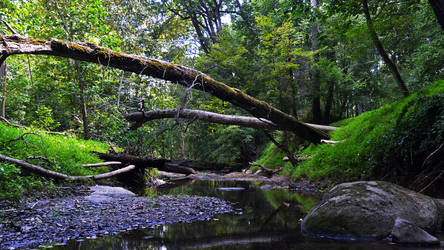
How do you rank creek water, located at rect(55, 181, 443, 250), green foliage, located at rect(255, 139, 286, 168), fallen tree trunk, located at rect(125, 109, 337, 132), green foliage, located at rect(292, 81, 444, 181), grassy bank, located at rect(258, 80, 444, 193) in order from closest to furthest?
1. creek water, located at rect(55, 181, 443, 250)
2. grassy bank, located at rect(258, 80, 444, 193)
3. green foliage, located at rect(292, 81, 444, 181)
4. fallen tree trunk, located at rect(125, 109, 337, 132)
5. green foliage, located at rect(255, 139, 286, 168)

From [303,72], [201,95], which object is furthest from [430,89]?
[201,95]

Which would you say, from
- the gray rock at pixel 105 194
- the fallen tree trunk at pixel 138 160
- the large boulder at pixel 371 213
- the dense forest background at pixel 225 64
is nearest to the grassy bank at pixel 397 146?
the large boulder at pixel 371 213

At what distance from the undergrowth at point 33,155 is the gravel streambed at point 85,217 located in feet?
1.81

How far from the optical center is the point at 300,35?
45.8ft

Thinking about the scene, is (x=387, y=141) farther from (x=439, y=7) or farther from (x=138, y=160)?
(x=138, y=160)

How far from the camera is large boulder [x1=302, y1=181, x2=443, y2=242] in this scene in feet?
9.92

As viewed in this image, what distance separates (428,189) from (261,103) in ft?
14.8

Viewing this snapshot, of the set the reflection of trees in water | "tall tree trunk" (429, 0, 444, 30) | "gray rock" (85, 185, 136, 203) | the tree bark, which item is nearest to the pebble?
"gray rock" (85, 185, 136, 203)

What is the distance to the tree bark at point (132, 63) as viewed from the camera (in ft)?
15.1

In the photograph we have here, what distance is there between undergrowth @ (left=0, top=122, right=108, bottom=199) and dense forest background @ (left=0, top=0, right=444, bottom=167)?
1034 millimetres

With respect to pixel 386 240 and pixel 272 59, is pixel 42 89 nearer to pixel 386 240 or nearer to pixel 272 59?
pixel 272 59

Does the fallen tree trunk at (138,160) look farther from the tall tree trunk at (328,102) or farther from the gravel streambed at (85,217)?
the tall tree trunk at (328,102)

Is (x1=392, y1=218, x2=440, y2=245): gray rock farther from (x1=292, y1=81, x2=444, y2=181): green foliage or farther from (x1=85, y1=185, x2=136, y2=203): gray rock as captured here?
(x1=85, y1=185, x2=136, y2=203): gray rock

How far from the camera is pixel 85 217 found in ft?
13.3
